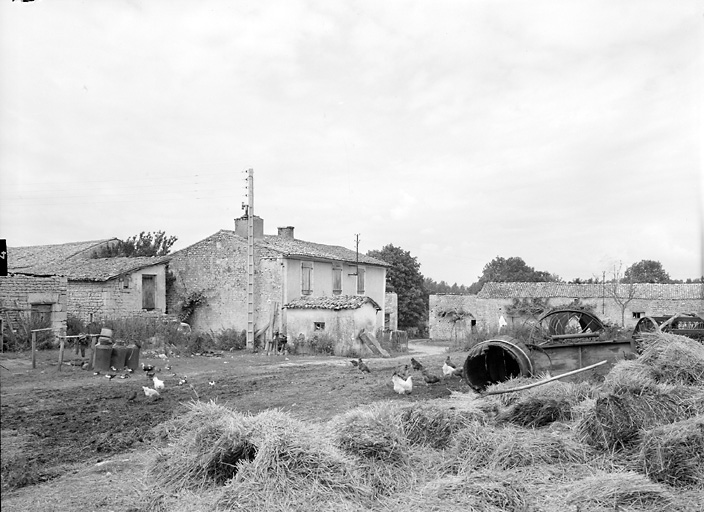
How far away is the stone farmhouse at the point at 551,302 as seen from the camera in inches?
1289

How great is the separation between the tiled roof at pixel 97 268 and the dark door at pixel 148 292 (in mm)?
665

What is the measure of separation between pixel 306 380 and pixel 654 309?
89.2 ft

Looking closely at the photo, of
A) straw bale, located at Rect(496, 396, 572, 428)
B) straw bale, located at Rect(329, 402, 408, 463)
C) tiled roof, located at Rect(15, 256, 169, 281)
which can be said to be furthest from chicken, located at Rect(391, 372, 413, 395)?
tiled roof, located at Rect(15, 256, 169, 281)

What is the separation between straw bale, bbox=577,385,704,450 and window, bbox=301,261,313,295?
18.8 m

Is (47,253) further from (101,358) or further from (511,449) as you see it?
(511,449)

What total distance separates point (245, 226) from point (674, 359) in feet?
65.9

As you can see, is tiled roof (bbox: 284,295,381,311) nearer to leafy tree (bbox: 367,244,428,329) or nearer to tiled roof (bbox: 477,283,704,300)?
tiled roof (bbox: 477,283,704,300)

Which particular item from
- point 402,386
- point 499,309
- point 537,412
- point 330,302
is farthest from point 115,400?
point 499,309

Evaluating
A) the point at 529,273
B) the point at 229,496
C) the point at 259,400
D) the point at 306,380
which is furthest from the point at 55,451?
the point at 529,273

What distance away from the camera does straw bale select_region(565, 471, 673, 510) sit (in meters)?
4.36

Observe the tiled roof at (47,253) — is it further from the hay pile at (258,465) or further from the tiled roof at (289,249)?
the hay pile at (258,465)

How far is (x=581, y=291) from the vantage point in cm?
3519

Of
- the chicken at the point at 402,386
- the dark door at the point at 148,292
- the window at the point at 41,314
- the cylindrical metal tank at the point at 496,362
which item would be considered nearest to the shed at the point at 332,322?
the dark door at the point at 148,292

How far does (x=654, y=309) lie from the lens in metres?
32.9
